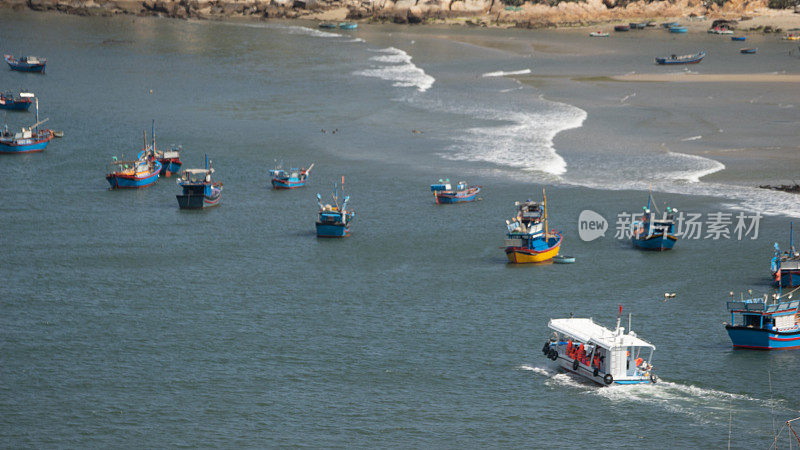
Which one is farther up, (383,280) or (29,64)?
(29,64)

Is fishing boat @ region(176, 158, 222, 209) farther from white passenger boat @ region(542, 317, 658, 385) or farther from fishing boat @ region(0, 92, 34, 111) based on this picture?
fishing boat @ region(0, 92, 34, 111)

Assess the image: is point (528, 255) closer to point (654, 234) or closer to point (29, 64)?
point (654, 234)

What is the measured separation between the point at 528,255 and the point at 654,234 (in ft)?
29.5

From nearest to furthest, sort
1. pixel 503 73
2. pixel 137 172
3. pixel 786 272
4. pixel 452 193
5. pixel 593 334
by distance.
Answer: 1. pixel 593 334
2. pixel 786 272
3. pixel 452 193
4. pixel 137 172
5. pixel 503 73

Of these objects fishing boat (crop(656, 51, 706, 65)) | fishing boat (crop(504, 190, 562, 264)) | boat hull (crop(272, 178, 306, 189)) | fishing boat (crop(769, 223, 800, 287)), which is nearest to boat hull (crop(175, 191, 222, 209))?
boat hull (crop(272, 178, 306, 189))

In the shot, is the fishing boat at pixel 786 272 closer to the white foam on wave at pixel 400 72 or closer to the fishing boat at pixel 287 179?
the fishing boat at pixel 287 179

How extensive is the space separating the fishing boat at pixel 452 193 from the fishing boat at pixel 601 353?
31840 millimetres

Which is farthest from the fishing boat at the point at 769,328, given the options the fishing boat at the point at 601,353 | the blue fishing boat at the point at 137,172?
the blue fishing boat at the point at 137,172

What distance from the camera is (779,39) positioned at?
197 meters

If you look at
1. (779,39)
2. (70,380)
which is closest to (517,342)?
(70,380)

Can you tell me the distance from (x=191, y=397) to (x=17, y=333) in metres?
13.9

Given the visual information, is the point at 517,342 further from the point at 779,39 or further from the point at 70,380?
the point at 779,39

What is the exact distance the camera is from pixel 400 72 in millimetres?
159875

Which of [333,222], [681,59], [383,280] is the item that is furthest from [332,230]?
[681,59]
